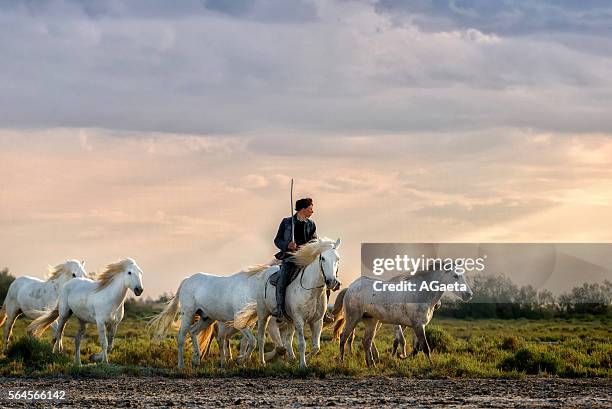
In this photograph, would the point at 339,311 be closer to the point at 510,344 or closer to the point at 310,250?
the point at 310,250

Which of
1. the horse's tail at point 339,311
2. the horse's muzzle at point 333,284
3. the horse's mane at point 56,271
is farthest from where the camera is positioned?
the horse's mane at point 56,271

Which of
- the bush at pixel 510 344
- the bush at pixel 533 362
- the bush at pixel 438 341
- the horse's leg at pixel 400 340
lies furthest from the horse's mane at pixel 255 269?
the bush at pixel 510 344

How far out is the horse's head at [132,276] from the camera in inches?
742

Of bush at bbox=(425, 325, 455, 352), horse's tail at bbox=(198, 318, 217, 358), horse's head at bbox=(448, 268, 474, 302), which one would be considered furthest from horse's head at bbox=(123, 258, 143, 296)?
bush at bbox=(425, 325, 455, 352)

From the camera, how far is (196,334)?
19.2 meters

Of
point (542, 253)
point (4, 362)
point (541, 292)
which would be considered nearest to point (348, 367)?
point (4, 362)

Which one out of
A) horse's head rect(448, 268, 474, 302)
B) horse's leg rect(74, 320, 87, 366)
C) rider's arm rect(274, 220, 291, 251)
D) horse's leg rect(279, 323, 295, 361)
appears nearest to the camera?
rider's arm rect(274, 220, 291, 251)

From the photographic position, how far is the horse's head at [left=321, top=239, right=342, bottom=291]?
51.5 feet

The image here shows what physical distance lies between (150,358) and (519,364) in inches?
291

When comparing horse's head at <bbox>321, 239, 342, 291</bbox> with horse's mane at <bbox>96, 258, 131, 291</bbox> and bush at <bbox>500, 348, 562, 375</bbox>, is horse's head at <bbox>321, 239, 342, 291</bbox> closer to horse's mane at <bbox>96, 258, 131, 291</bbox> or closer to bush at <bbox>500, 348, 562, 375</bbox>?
bush at <bbox>500, 348, 562, 375</bbox>

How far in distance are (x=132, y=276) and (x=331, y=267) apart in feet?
16.0

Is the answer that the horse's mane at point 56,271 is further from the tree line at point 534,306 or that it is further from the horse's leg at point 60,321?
the tree line at point 534,306

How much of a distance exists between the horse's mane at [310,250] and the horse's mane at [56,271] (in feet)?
27.0

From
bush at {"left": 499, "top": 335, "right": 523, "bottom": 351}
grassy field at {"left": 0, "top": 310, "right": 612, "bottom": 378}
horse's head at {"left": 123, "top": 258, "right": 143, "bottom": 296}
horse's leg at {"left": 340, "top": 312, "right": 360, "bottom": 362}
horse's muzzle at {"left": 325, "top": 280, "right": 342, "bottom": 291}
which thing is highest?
horse's head at {"left": 123, "top": 258, "right": 143, "bottom": 296}
